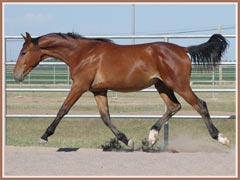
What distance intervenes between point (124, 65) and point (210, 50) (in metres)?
1.48

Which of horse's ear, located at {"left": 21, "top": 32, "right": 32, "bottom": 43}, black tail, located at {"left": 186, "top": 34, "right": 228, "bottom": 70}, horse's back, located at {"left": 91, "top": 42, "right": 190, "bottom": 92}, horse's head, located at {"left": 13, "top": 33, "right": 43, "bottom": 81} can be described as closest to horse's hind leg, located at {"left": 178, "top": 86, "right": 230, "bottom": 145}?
horse's back, located at {"left": 91, "top": 42, "right": 190, "bottom": 92}

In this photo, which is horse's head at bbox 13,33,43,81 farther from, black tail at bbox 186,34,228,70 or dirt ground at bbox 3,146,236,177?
black tail at bbox 186,34,228,70

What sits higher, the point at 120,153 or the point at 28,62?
the point at 28,62

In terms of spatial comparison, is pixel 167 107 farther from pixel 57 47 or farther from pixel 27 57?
pixel 27 57

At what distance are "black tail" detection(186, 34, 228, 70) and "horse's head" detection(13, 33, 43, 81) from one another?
8.28 feet

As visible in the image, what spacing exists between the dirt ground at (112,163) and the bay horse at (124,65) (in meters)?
0.59

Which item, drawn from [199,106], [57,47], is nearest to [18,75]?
[57,47]

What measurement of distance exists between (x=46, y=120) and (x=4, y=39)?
6.47 m

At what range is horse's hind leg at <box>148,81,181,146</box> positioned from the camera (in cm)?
918

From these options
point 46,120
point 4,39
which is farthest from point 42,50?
point 46,120

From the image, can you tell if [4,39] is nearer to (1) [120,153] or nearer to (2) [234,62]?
(1) [120,153]

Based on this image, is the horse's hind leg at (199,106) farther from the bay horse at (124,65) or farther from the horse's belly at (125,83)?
the horse's belly at (125,83)

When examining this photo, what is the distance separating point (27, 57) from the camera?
372 inches

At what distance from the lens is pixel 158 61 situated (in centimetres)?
896
